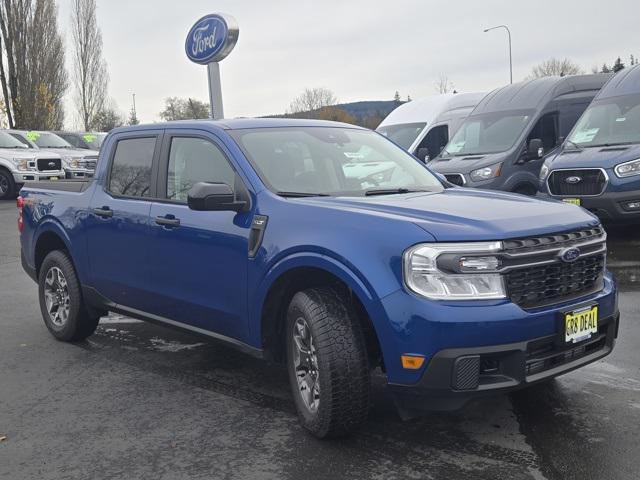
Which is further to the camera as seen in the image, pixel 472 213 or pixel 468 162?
pixel 468 162

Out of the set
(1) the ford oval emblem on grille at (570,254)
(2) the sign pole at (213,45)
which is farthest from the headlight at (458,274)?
(2) the sign pole at (213,45)

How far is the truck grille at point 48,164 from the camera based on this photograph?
64.1 ft

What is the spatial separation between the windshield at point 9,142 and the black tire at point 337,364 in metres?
18.8

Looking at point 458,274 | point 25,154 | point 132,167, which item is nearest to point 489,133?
point 132,167

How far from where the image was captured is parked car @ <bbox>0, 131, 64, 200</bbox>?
63.6 ft

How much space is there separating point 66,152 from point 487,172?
563 inches

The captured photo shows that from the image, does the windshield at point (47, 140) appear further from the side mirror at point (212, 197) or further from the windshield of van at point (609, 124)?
the side mirror at point (212, 197)

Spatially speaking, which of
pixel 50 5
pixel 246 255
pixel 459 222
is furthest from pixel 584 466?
pixel 50 5

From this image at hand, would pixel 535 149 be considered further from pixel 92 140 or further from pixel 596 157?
pixel 92 140

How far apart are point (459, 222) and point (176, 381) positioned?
2430mm

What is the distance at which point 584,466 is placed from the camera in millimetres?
3402

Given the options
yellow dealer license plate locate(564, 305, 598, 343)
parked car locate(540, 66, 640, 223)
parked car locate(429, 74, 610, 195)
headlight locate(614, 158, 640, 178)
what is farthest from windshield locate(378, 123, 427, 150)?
yellow dealer license plate locate(564, 305, 598, 343)

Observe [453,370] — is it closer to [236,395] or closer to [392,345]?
[392,345]

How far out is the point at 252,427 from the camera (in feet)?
13.3
